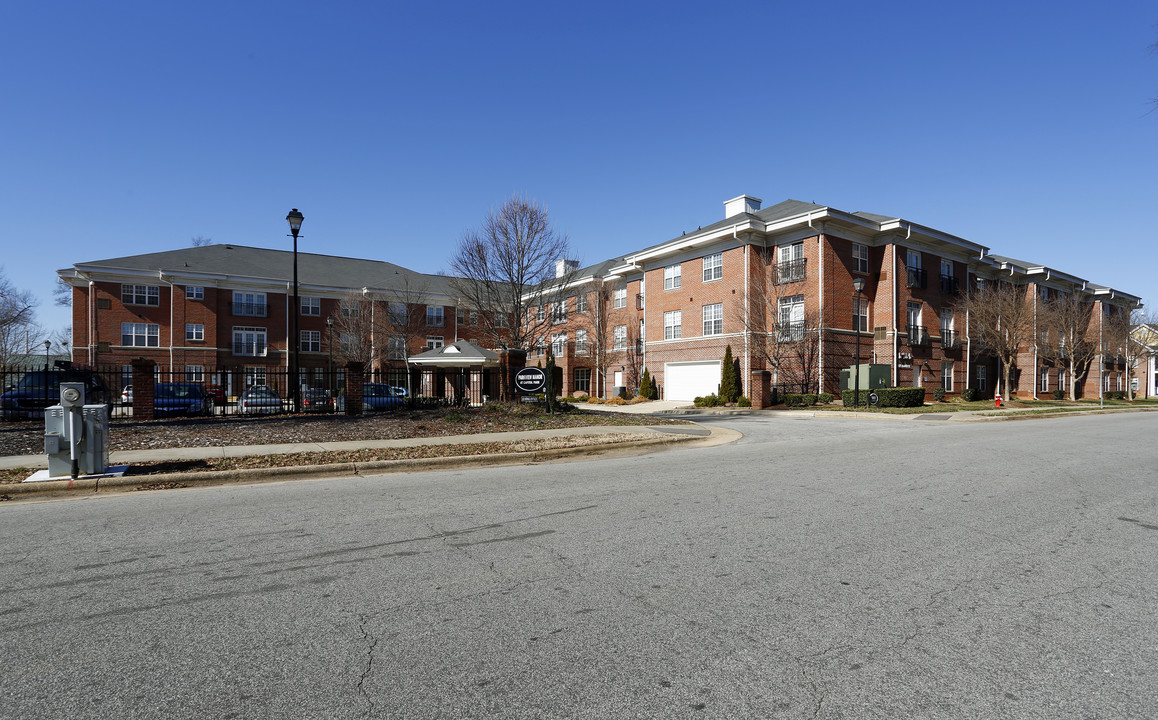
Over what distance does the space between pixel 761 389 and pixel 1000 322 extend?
1686 cm

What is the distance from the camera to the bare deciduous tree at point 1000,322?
1390 inches

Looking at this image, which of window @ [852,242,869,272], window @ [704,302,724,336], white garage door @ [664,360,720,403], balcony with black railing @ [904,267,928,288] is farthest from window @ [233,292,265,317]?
balcony with black railing @ [904,267,928,288]

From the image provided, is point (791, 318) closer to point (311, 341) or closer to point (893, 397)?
point (893, 397)

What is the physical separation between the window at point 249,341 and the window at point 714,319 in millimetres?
34047

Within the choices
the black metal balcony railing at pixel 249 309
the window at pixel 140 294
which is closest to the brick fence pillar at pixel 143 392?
the black metal balcony railing at pixel 249 309

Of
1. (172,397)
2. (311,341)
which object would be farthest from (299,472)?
(311,341)

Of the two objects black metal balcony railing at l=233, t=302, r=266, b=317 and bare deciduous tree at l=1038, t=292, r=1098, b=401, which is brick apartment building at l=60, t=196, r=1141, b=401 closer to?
black metal balcony railing at l=233, t=302, r=266, b=317

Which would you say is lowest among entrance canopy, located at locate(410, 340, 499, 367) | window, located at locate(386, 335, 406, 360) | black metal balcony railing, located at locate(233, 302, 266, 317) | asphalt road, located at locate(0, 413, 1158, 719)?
asphalt road, located at locate(0, 413, 1158, 719)

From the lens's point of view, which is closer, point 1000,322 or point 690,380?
point 1000,322

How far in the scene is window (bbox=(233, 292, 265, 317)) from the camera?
155 ft

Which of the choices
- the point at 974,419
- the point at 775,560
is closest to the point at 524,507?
the point at 775,560

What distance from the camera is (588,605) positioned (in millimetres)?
3961

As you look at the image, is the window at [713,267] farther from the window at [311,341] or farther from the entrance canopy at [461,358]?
the window at [311,341]

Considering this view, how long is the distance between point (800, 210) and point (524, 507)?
31772 mm
